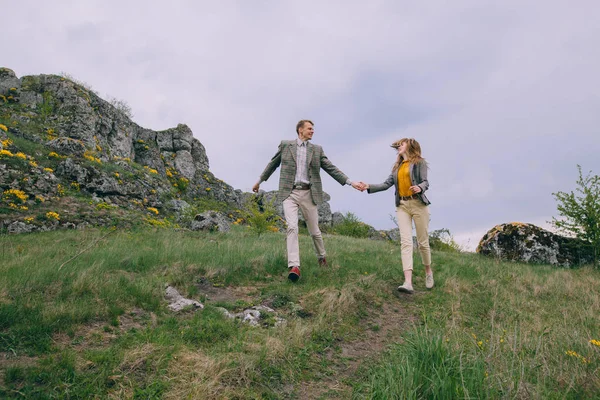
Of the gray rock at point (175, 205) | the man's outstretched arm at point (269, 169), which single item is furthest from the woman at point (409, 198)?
the gray rock at point (175, 205)

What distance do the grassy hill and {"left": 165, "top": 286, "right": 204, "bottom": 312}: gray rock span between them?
0.14 m

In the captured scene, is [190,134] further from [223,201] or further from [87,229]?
[87,229]

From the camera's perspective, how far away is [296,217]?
669cm

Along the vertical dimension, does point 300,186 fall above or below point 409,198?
above

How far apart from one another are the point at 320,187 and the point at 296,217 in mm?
912

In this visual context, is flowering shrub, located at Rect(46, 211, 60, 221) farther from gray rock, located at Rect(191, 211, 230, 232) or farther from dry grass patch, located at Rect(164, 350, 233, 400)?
dry grass patch, located at Rect(164, 350, 233, 400)

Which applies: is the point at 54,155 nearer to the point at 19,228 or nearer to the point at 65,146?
the point at 65,146

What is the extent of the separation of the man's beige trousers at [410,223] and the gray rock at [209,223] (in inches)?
425

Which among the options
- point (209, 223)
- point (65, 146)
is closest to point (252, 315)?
point (209, 223)

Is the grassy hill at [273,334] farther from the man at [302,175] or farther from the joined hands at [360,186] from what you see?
the joined hands at [360,186]

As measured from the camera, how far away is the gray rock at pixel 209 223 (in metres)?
15.9

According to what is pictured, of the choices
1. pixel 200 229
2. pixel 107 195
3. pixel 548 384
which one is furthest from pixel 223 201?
pixel 548 384

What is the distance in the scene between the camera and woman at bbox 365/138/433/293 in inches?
255

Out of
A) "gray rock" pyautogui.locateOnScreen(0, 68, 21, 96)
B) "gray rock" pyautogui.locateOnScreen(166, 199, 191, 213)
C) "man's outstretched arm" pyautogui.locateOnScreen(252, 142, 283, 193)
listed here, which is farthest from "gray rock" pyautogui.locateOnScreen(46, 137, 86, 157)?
"man's outstretched arm" pyautogui.locateOnScreen(252, 142, 283, 193)
